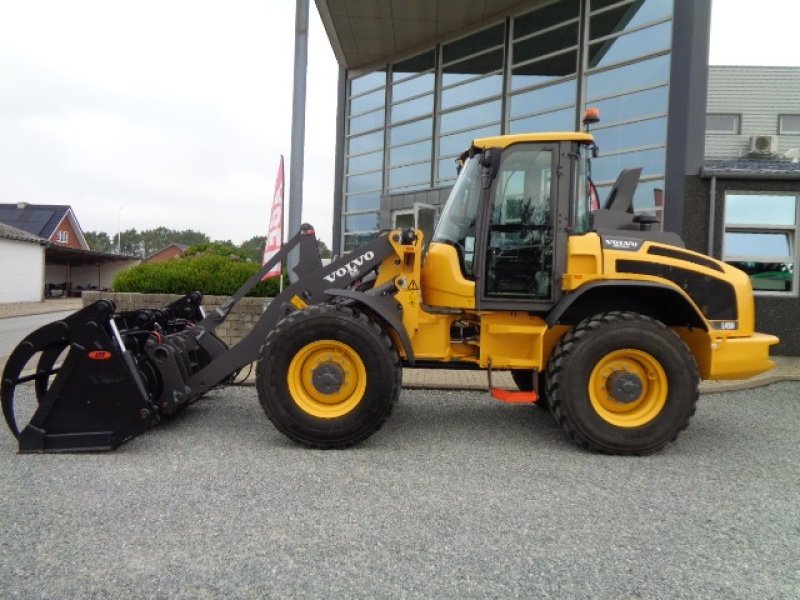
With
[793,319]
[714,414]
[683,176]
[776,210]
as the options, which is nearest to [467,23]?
[683,176]

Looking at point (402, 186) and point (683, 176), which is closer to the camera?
point (683, 176)

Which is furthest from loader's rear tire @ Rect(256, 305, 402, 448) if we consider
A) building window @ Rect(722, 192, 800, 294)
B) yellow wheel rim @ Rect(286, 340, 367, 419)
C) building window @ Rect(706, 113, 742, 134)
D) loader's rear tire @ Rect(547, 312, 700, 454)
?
building window @ Rect(706, 113, 742, 134)

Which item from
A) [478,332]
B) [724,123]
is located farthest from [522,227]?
[724,123]

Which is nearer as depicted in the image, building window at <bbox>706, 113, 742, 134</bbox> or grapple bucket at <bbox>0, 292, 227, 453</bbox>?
grapple bucket at <bbox>0, 292, 227, 453</bbox>

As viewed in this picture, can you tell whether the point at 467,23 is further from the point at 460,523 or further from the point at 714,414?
the point at 460,523

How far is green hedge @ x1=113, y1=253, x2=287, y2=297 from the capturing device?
9891 mm

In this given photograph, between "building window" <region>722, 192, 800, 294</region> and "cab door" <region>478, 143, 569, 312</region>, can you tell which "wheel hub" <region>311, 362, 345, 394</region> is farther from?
"building window" <region>722, 192, 800, 294</region>

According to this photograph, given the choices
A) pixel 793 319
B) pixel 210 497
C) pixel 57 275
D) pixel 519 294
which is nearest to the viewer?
pixel 210 497

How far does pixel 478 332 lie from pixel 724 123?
888 inches

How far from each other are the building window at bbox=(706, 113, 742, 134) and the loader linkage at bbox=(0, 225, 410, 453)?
22.4m

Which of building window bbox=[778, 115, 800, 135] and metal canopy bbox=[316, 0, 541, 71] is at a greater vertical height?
building window bbox=[778, 115, 800, 135]

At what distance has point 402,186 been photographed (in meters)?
16.7

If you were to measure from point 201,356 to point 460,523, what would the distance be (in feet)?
9.93

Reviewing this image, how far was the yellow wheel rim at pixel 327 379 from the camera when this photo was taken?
15.2 feet
